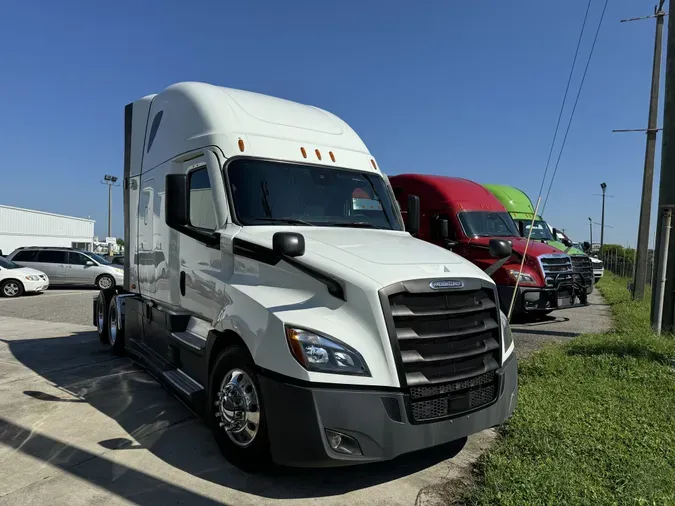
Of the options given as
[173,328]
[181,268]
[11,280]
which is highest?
[181,268]

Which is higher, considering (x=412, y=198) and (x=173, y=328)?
(x=412, y=198)

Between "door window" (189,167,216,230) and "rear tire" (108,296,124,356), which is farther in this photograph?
"rear tire" (108,296,124,356)

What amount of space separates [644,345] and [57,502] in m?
7.20

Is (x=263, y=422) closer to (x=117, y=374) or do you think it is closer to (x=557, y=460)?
(x=557, y=460)

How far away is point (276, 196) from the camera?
4.66 metres

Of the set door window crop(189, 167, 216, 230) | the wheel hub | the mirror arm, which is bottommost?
the wheel hub

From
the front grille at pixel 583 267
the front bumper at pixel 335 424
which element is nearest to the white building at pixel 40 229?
the front grille at pixel 583 267

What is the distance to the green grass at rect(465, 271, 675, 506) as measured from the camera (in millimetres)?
3396

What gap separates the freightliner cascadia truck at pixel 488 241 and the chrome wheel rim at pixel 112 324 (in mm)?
5699

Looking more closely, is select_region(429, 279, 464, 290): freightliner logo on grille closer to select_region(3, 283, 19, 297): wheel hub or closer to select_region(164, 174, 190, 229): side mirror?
select_region(164, 174, 190, 229): side mirror

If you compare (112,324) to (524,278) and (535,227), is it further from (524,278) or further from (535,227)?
(535,227)

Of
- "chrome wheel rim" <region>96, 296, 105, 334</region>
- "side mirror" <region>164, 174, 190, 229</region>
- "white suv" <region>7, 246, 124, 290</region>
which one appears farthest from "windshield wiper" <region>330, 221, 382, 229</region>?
"white suv" <region>7, 246, 124, 290</region>

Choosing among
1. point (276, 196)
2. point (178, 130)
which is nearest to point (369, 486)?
point (276, 196)

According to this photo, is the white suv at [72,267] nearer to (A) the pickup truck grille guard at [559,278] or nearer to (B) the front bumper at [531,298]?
(B) the front bumper at [531,298]
